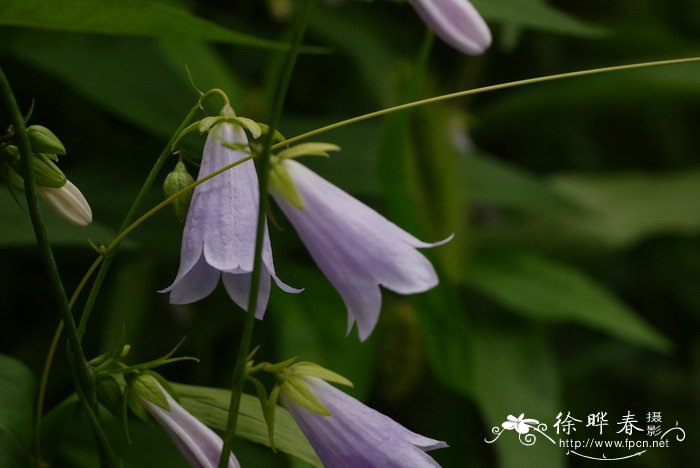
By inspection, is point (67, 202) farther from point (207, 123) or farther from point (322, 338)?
point (322, 338)

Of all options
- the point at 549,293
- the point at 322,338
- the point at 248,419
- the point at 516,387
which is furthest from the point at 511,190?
the point at 248,419

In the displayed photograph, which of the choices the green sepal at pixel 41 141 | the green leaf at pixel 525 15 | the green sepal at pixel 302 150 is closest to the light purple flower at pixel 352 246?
the green sepal at pixel 302 150

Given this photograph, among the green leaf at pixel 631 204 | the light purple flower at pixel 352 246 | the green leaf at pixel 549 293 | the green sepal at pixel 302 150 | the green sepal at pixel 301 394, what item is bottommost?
the green sepal at pixel 301 394

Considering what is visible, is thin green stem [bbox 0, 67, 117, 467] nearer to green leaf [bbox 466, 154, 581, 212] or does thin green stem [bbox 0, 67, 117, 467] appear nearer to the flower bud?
the flower bud

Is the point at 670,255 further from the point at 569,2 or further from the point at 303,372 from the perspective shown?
the point at 303,372

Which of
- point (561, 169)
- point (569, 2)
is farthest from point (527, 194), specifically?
point (569, 2)

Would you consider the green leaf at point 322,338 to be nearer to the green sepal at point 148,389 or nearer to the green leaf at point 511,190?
the green leaf at point 511,190

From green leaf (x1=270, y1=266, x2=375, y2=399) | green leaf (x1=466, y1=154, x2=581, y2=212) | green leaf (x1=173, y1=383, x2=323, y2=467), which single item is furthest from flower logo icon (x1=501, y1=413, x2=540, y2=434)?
green leaf (x1=173, y1=383, x2=323, y2=467)
